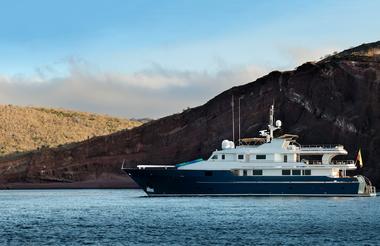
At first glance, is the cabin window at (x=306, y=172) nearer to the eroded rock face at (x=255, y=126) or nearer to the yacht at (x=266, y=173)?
the yacht at (x=266, y=173)

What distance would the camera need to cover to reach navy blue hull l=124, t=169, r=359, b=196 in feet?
283

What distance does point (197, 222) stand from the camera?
60438mm

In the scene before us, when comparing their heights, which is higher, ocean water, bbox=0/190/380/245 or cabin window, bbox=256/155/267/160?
cabin window, bbox=256/155/267/160

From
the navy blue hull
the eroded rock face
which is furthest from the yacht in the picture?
the eroded rock face

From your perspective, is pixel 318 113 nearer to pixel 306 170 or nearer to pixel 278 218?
pixel 306 170

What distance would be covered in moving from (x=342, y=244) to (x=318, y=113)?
76.1 meters

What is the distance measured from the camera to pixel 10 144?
7180 inches

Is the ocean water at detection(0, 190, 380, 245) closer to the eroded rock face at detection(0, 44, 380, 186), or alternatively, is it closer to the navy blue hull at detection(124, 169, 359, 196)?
the navy blue hull at detection(124, 169, 359, 196)

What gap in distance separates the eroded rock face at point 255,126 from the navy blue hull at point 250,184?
27.0 meters

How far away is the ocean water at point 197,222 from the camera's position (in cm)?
5097

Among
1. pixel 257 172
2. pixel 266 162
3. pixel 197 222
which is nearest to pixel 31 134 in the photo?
pixel 257 172

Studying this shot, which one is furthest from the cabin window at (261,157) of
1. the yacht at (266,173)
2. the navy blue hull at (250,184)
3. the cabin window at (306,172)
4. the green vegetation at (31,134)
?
the green vegetation at (31,134)

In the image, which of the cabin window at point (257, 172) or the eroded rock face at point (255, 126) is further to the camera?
the eroded rock face at point (255, 126)

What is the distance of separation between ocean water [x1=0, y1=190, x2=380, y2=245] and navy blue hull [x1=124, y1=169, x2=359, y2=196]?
1293mm
